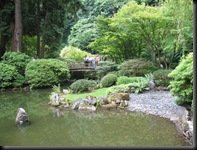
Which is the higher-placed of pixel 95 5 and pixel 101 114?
pixel 95 5

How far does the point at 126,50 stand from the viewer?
16594 millimetres

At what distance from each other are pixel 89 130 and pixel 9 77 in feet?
31.6

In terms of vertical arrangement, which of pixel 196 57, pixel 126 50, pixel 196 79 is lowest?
pixel 196 79

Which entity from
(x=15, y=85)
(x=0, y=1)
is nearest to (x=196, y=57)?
(x=15, y=85)

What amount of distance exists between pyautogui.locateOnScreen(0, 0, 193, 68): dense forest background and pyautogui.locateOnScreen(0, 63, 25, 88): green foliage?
8.24 feet

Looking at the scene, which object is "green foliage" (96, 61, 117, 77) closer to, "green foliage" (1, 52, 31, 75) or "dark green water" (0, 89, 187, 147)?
"green foliage" (1, 52, 31, 75)

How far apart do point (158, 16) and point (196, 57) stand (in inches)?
403

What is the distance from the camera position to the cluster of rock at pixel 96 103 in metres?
8.73

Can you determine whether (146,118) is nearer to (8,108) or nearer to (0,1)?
(8,108)

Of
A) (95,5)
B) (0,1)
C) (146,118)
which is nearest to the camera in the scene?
(146,118)

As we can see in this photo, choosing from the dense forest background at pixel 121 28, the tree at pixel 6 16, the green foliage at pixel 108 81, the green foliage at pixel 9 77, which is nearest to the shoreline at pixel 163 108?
the dense forest background at pixel 121 28

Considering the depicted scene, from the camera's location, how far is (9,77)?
14203mm

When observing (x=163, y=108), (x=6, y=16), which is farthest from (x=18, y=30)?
(x=163, y=108)

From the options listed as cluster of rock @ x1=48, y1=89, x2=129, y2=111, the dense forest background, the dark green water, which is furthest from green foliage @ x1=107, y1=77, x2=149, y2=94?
the dense forest background
